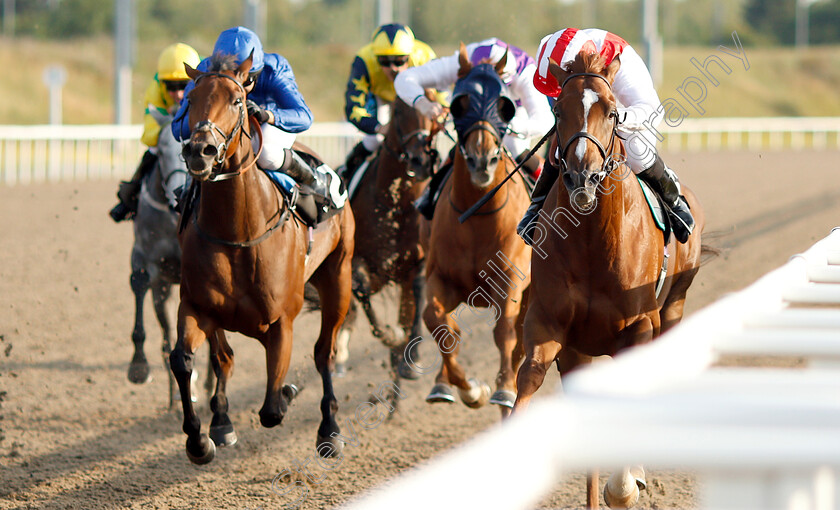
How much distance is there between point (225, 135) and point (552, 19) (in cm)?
5116

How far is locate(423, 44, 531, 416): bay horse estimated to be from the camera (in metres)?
4.36

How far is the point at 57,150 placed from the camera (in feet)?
49.5

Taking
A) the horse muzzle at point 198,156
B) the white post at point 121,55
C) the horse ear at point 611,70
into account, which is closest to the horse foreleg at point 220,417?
the horse muzzle at point 198,156

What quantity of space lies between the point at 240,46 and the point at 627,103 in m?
1.47

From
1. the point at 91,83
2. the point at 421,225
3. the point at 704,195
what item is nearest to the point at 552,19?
the point at 91,83

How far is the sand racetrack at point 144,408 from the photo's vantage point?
4.13 metres

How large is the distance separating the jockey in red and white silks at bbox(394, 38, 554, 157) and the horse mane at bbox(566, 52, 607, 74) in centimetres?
136

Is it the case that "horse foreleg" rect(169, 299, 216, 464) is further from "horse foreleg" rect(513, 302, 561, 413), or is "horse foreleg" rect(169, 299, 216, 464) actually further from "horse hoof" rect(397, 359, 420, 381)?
"horse hoof" rect(397, 359, 420, 381)

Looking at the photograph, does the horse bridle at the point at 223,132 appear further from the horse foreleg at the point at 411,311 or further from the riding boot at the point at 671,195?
the horse foreleg at the point at 411,311

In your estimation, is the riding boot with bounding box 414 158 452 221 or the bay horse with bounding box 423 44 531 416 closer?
the bay horse with bounding box 423 44 531 416

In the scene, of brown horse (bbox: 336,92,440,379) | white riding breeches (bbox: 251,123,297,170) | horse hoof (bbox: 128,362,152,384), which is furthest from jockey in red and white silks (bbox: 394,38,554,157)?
horse hoof (bbox: 128,362,152,384)

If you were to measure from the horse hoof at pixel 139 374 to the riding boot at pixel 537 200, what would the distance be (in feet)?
8.43

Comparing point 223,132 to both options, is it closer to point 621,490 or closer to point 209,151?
point 209,151

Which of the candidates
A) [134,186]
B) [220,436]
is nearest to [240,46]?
[220,436]
